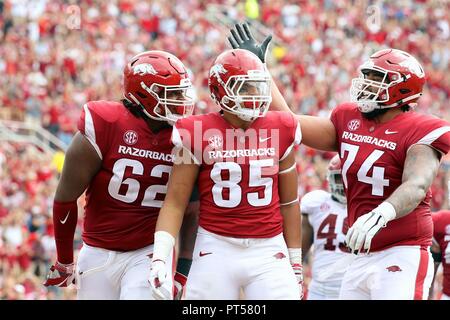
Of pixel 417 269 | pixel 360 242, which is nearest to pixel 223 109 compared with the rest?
pixel 360 242

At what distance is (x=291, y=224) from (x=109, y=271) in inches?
40.5

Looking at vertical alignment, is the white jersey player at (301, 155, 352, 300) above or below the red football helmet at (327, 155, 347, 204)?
below

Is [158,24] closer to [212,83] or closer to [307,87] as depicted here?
[307,87]

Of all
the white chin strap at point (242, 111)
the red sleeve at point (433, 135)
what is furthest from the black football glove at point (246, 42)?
the red sleeve at point (433, 135)

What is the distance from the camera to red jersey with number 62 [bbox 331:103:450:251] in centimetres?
516

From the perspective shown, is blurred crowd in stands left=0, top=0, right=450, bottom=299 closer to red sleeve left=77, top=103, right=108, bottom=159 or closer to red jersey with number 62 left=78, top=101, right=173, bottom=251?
red jersey with number 62 left=78, top=101, right=173, bottom=251

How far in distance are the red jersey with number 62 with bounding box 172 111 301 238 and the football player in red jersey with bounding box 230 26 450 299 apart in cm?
58

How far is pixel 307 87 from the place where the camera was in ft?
53.9

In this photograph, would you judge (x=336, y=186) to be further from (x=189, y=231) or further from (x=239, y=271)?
(x=239, y=271)

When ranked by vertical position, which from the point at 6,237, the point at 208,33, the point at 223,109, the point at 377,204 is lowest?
the point at 6,237

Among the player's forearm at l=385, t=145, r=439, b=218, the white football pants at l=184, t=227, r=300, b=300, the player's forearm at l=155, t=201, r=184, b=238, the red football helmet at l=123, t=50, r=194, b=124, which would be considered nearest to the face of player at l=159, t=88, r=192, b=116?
the red football helmet at l=123, t=50, r=194, b=124

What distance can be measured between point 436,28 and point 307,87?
150 inches

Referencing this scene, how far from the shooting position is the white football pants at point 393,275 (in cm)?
512

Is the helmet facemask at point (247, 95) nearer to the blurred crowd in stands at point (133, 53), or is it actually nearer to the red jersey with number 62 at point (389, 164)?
the red jersey with number 62 at point (389, 164)
